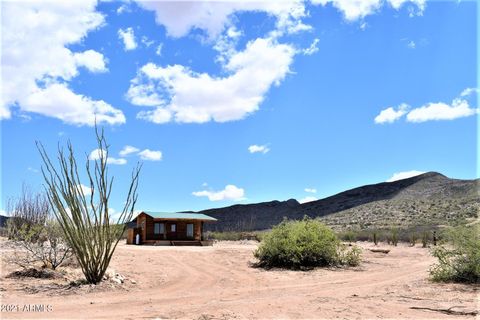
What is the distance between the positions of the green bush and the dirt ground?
3.01ft

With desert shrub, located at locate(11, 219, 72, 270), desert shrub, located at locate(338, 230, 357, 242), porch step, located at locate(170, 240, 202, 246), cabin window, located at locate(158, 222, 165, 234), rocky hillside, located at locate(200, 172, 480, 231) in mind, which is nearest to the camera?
desert shrub, located at locate(11, 219, 72, 270)

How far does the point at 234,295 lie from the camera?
33.6ft

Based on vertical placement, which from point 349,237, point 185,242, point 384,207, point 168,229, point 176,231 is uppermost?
point 384,207

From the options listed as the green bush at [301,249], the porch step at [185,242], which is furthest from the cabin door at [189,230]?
the green bush at [301,249]

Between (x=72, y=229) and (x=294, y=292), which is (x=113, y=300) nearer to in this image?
(x=72, y=229)

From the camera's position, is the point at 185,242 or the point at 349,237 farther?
the point at 349,237

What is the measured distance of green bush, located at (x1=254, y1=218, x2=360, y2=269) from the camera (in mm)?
16281

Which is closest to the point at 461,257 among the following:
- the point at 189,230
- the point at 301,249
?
the point at 301,249

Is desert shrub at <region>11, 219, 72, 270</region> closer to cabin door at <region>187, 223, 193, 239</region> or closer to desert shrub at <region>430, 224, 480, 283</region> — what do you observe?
desert shrub at <region>430, 224, 480, 283</region>

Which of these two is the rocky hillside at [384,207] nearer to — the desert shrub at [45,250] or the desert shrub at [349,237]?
the desert shrub at [349,237]

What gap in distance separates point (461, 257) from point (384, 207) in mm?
46026

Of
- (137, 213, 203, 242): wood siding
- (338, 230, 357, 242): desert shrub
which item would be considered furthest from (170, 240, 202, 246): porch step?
(338, 230, 357, 242): desert shrub

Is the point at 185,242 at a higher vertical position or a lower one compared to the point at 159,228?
lower

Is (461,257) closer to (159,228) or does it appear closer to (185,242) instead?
(185,242)
